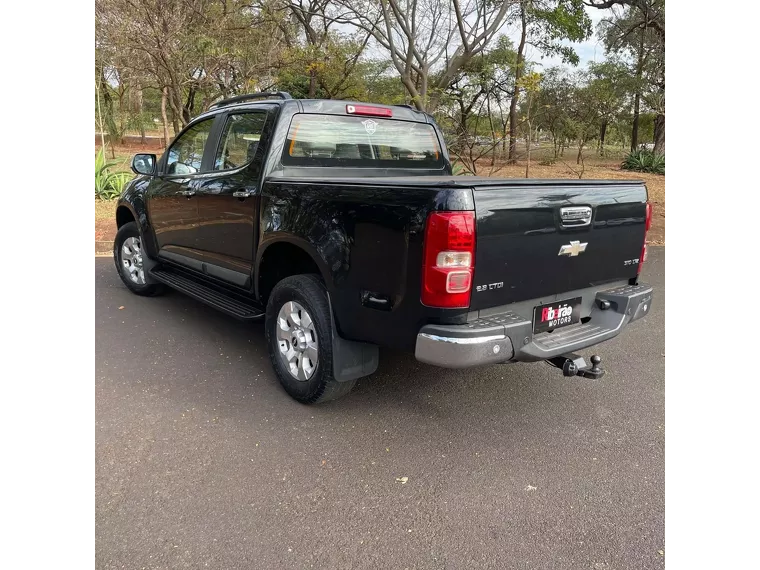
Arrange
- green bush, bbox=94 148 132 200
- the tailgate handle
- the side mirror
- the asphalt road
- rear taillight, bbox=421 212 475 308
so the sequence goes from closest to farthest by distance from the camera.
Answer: the asphalt road < rear taillight, bbox=421 212 475 308 < the tailgate handle < the side mirror < green bush, bbox=94 148 132 200

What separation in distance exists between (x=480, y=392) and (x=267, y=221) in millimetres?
1850

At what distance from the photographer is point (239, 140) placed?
4320mm

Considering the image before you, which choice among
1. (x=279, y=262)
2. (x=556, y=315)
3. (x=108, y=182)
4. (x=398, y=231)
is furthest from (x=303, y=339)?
(x=108, y=182)

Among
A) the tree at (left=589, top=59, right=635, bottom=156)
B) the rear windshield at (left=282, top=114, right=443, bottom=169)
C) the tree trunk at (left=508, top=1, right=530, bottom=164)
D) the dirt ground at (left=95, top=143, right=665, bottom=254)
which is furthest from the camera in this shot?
the tree at (left=589, top=59, right=635, bottom=156)

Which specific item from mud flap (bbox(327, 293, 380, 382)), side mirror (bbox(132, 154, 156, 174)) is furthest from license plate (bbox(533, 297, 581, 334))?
side mirror (bbox(132, 154, 156, 174))

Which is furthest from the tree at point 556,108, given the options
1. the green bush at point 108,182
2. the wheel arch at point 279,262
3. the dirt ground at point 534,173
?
the wheel arch at point 279,262

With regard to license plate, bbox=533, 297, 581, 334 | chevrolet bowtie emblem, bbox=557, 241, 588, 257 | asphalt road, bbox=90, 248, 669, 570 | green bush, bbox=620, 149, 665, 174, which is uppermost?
green bush, bbox=620, 149, 665, 174

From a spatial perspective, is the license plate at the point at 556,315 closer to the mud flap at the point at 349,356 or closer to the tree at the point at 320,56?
the mud flap at the point at 349,356

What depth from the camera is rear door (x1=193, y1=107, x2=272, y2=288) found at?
390 cm

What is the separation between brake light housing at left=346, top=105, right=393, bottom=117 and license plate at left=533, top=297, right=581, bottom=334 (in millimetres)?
2207

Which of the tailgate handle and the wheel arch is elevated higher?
the tailgate handle

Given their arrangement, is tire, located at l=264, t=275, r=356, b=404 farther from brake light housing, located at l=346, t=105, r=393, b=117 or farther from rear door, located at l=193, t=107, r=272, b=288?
brake light housing, located at l=346, t=105, r=393, b=117

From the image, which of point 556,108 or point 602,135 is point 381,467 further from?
point 602,135
